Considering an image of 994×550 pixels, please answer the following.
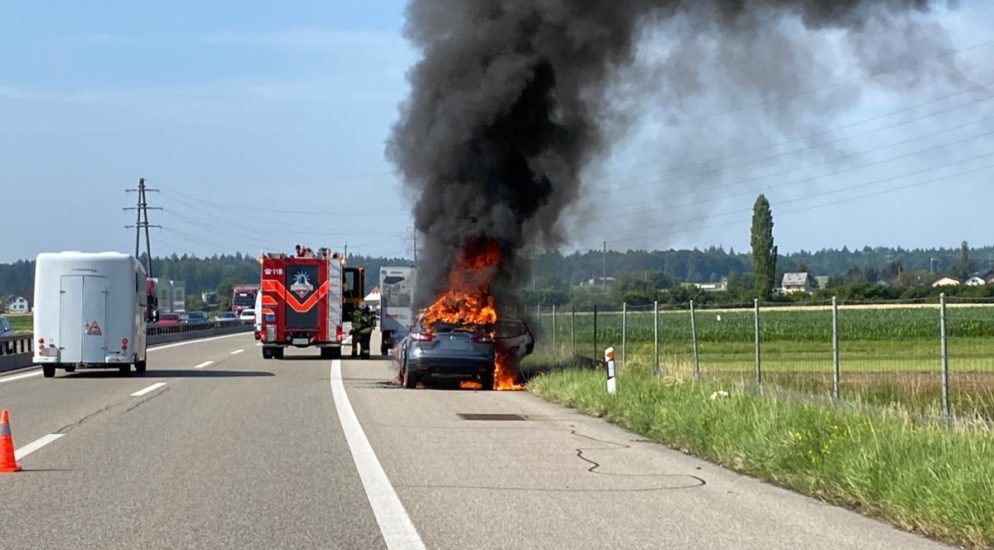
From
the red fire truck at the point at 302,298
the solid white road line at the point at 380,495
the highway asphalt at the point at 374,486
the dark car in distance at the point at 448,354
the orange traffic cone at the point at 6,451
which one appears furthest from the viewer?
the red fire truck at the point at 302,298

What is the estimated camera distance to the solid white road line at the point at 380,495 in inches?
327

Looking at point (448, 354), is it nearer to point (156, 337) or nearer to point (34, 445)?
point (34, 445)

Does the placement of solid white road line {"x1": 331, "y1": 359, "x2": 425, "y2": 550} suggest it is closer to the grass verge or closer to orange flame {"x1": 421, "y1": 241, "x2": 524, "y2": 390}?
the grass verge

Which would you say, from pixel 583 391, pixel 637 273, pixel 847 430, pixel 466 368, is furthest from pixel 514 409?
pixel 637 273

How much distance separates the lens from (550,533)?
28.3ft

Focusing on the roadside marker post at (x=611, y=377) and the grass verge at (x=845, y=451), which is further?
the roadside marker post at (x=611, y=377)

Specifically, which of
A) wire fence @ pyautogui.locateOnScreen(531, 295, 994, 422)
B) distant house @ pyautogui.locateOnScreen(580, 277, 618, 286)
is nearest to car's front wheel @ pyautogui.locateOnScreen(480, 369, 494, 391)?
wire fence @ pyautogui.locateOnScreen(531, 295, 994, 422)

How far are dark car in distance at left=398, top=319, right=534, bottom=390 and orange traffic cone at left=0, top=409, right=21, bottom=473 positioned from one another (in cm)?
1213

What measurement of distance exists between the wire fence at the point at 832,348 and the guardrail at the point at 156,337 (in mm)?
14003

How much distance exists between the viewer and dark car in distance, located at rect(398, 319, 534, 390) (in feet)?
77.5

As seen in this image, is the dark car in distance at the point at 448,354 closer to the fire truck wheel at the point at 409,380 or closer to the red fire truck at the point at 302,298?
the fire truck wheel at the point at 409,380

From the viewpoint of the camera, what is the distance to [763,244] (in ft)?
316

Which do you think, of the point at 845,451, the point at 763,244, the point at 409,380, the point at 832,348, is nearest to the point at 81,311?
the point at 409,380

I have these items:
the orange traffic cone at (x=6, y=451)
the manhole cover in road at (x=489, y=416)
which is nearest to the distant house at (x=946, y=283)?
the manhole cover in road at (x=489, y=416)
